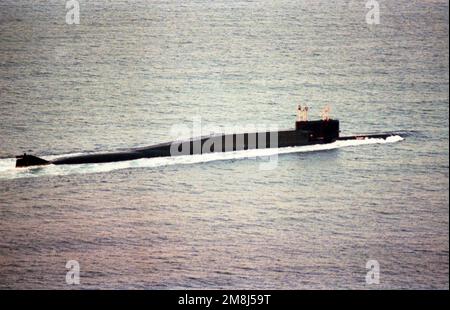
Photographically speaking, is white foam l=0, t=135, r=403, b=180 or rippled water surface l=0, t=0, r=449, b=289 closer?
rippled water surface l=0, t=0, r=449, b=289

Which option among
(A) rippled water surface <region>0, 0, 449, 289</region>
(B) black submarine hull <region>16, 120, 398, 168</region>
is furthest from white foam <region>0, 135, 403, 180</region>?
(B) black submarine hull <region>16, 120, 398, 168</region>

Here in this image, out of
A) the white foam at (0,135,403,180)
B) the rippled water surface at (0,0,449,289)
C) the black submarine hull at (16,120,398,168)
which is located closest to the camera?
the rippled water surface at (0,0,449,289)

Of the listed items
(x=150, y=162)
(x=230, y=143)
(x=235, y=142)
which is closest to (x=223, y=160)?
(x=230, y=143)

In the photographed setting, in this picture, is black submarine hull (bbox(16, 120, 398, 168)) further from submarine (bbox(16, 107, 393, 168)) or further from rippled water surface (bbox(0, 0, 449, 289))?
rippled water surface (bbox(0, 0, 449, 289))

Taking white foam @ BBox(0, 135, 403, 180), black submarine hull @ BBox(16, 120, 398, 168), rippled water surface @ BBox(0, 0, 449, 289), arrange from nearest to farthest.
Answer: rippled water surface @ BBox(0, 0, 449, 289) → white foam @ BBox(0, 135, 403, 180) → black submarine hull @ BBox(16, 120, 398, 168)

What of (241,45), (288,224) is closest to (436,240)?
(288,224)

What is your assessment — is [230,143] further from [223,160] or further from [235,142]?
[223,160]
